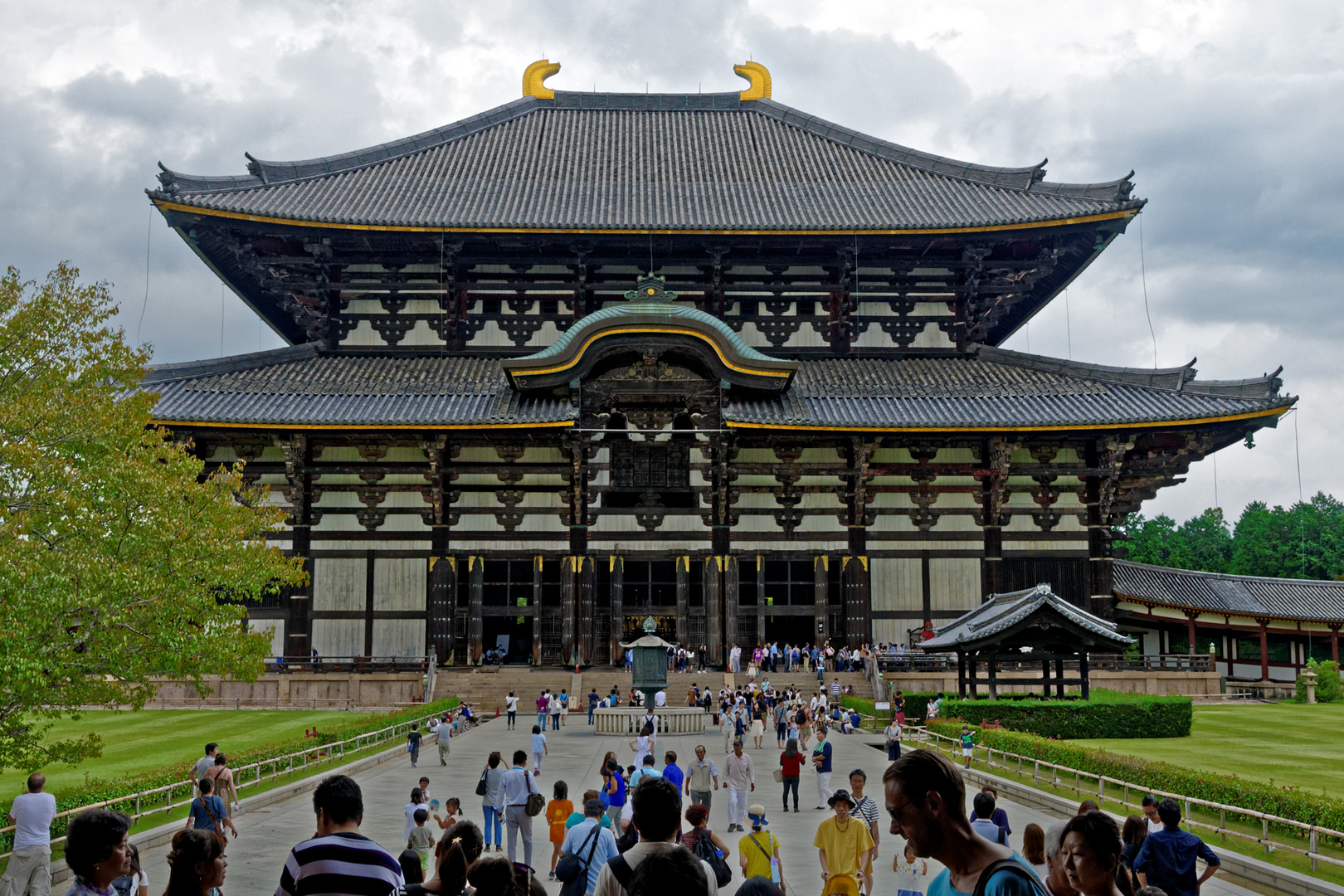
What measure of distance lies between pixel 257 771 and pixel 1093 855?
1825 centimetres

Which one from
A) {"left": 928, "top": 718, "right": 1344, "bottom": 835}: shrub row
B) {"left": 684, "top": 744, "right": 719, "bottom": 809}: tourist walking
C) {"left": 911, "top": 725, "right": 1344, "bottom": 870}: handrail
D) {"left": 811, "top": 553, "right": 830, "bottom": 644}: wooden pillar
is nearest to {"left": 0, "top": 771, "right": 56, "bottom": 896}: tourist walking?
{"left": 684, "top": 744, "right": 719, "bottom": 809}: tourist walking

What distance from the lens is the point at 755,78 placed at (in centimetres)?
5638

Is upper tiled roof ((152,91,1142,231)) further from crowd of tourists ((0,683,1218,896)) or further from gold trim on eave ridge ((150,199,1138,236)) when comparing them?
crowd of tourists ((0,683,1218,896))

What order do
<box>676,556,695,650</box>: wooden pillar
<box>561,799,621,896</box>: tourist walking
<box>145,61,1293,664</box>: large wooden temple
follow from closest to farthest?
1. <box>561,799,621,896</box>: tourist walking
2. <box>145,61,1293,664</box>: large wooden temple
3. <box>676,556,695,650</box>: wooden pillar

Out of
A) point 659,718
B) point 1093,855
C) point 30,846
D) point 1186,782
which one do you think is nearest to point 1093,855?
point 1093,855

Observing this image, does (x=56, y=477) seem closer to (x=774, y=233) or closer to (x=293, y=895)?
(x=293, y=895)

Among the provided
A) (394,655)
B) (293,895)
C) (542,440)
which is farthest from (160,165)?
(293,895)

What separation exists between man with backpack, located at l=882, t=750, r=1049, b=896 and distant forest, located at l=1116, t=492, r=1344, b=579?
80349 millimetres

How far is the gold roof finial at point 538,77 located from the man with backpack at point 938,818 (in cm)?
5488

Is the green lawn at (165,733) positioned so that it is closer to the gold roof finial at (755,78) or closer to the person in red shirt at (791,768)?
the person in red shirt at (791,768)

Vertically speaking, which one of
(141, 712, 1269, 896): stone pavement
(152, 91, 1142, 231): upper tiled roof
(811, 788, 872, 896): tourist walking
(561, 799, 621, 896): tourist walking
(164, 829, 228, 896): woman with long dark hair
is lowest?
(141, 712, 1269, 896): stone pavement

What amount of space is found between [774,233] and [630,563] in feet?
43.8

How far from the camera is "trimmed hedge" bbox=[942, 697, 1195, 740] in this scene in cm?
2766

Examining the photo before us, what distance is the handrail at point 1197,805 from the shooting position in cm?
1368
